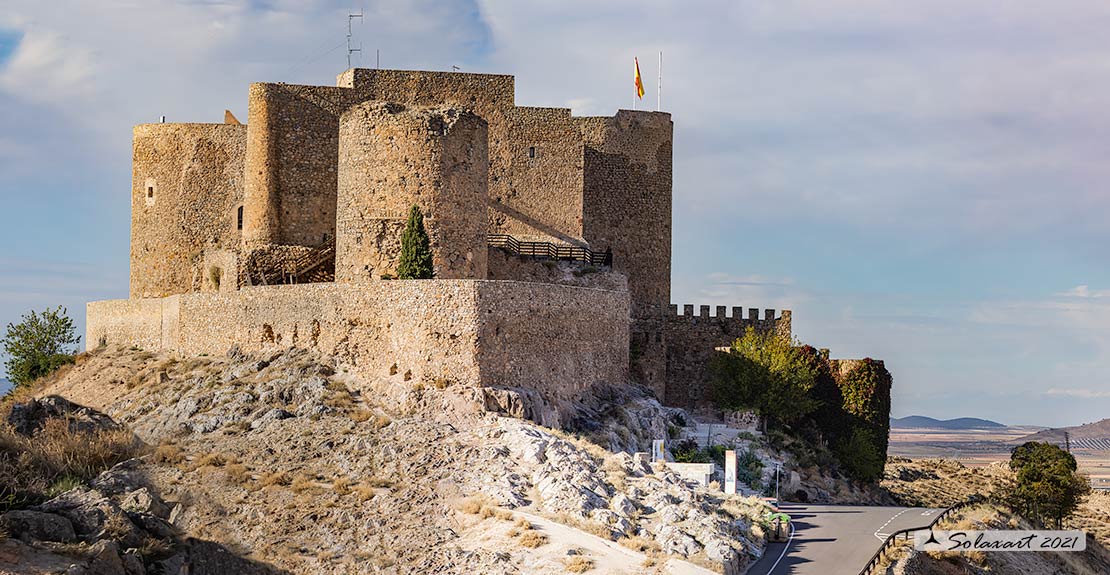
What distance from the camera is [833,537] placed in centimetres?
3042

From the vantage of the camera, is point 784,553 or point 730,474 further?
point 730,474

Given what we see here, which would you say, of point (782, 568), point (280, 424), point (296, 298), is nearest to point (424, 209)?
point (296, 298)

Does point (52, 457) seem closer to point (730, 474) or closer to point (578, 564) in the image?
point (578, 564)

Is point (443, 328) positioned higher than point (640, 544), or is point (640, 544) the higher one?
point (443, 328)

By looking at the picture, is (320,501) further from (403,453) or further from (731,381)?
(731,381)

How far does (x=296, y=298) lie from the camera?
116 feet

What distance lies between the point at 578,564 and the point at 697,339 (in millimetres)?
25449

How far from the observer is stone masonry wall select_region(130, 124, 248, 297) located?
45.4 meters

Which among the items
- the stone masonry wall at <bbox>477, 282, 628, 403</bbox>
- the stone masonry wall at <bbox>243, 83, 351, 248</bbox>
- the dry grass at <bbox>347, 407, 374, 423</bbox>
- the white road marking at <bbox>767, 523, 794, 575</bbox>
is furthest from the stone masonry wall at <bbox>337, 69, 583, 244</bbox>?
the white road marking at <bbox>767, 523, 794, 575</bbox>

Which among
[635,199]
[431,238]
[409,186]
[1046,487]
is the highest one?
[635,199]

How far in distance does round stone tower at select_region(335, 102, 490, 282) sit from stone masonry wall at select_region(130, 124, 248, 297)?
9730 millimetres

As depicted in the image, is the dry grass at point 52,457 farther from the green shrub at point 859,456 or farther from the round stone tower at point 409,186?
the green shrub at point 859,456

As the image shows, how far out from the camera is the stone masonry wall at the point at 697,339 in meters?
47.9

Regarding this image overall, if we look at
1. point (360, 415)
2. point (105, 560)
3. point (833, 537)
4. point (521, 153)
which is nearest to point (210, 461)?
point (360, 415)
